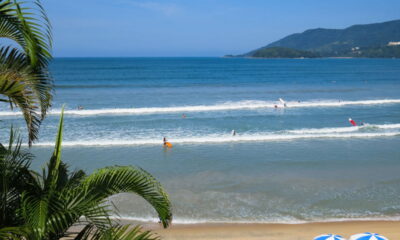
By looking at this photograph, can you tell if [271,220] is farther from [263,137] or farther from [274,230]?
[263,137]

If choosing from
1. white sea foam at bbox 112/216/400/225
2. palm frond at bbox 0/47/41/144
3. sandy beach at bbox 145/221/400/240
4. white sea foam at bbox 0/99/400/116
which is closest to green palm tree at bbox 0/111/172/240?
palm frond at bbox 0/47/41/144

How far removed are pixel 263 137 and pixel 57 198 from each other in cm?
1876

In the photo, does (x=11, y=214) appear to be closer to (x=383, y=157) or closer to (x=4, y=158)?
(x=4, y=158)

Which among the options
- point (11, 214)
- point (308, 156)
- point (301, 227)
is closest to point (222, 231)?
point (301, 227)

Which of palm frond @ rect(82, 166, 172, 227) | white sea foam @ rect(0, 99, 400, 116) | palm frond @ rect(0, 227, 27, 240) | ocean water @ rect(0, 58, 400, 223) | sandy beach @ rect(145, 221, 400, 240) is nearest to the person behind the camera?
palm frond @ rect(0, 227, 27, 240)

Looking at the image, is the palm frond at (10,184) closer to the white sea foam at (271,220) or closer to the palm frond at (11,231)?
the palm frond at (11,231)

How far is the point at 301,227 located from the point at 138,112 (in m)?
22.0

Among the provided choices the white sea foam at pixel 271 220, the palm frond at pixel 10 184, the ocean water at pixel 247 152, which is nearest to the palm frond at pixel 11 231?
the palm frond at pixel 10 184

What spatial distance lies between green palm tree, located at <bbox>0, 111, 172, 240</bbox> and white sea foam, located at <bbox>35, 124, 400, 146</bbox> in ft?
53.7

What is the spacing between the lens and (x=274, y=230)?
10.1m

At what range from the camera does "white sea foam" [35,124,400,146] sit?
20562 millimetres

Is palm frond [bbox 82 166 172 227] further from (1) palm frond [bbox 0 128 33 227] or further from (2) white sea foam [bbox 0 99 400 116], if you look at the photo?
(2) white sea foam [bbox 0 99 400 116]

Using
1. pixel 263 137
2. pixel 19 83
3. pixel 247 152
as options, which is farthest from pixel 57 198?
pixel 263 137

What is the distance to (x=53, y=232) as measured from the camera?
3.50 m
